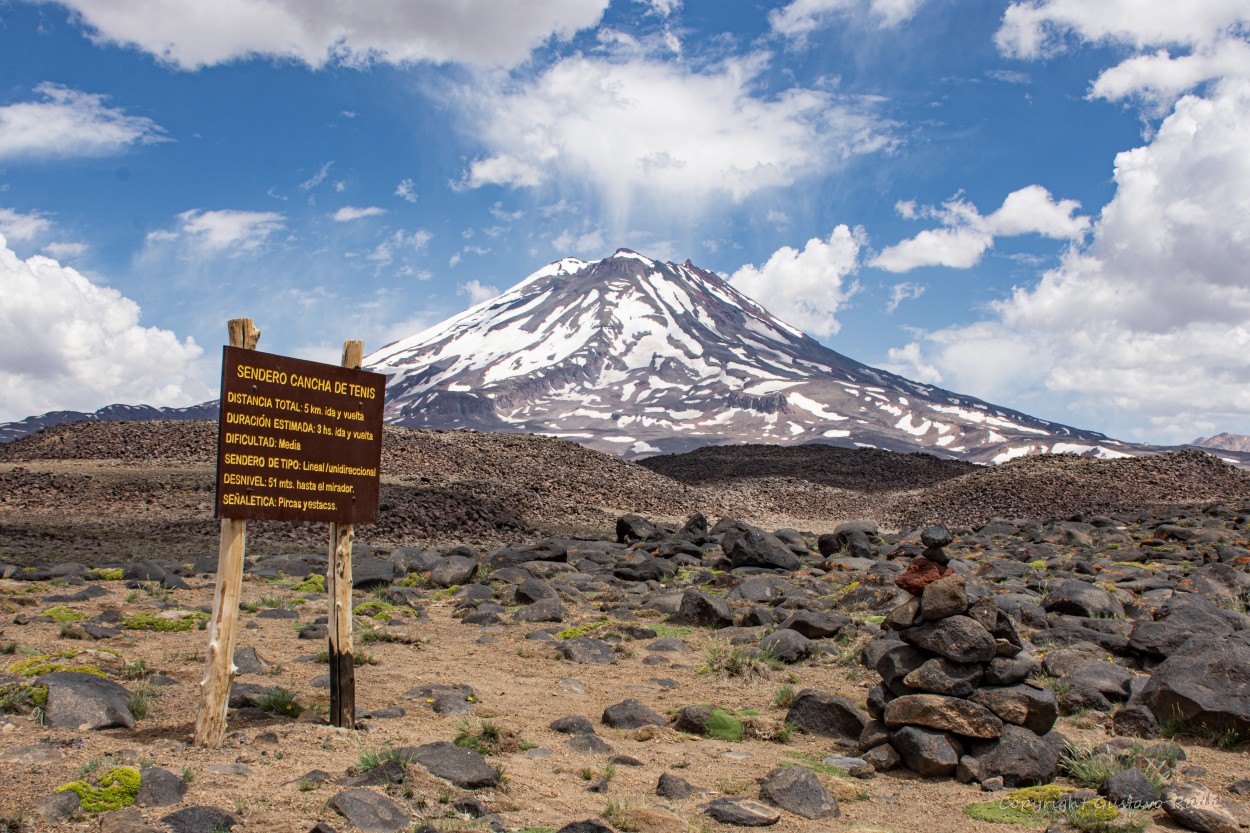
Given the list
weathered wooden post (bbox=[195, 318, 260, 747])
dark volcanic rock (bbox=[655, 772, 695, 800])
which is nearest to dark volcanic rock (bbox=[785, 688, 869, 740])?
dark volcanic rock (bbox=[655, 772, 695, 800])

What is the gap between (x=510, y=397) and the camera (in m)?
188

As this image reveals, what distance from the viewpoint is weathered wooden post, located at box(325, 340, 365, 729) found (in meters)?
6.64

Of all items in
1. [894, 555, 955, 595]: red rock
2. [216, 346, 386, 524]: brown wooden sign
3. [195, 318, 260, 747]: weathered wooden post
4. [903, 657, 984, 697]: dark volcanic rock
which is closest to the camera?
[195, 318, 260, 747]: weathered wooden post

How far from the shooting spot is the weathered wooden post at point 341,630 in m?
6.64

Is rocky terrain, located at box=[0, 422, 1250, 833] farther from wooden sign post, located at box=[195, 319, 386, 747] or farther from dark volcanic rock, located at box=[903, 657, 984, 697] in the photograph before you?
wooden sign post, located at box=[195, 319, 386, 747]

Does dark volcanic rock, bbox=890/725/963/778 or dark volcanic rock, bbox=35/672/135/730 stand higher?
dark volcanic rock, bbox=35/672/135/730

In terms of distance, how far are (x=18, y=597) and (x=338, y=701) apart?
7.07 metres

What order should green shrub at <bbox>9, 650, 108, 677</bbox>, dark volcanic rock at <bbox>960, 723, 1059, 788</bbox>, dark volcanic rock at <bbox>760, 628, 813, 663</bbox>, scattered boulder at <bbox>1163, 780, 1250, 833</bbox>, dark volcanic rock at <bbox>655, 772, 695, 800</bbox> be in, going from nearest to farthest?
scattered boulder at <bbox>1163, 780, 1250, 833</bbox> < dark volcanic rock at <bbox>655, 772, 695, 800</bbox> < dark volcanic rock at <bbox>960, 723, 1059, 788</bbox> < green shrub at <bbox>9, 650, 108, 677</bbox> < dark volcanic rock at <bbox>760, 628, 813, 663</bbox>

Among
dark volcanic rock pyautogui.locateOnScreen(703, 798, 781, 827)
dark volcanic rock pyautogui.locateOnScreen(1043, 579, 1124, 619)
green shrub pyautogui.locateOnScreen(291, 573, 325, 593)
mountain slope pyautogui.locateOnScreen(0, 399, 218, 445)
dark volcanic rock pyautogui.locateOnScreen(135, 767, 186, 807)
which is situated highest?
mountain slope pyautogui.locateOnScreen(0, 399, 218, 445)

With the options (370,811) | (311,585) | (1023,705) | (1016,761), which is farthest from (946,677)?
(311,585)

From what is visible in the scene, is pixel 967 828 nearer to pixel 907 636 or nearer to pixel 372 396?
pixel 907 636

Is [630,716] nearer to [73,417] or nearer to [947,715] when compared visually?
[947,715]

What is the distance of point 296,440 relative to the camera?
6531mm

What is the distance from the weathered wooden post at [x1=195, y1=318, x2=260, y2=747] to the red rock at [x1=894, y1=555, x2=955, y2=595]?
504 centimetres
